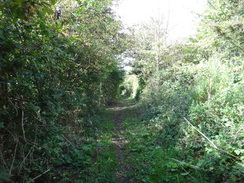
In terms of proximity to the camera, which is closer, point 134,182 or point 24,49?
point 24,49

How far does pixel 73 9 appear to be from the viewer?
5215mm

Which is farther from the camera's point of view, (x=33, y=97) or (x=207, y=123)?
(x=207, y=123)

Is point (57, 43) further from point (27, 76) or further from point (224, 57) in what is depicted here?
point (224, 57)

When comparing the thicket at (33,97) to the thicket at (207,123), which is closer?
the thicket at (33,97)

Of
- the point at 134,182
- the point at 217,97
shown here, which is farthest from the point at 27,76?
the point at 217,97

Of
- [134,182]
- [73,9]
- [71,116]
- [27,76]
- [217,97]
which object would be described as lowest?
[134,182]

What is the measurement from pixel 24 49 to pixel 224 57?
8.17m

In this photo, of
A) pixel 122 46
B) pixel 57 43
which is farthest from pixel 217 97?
pixel 122 46

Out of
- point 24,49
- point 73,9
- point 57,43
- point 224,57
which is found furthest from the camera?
point 224,57

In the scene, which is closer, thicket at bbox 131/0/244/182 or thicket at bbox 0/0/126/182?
thicket at bbox 0/0/126/182

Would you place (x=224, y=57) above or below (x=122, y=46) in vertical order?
below

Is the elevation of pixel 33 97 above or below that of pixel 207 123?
above

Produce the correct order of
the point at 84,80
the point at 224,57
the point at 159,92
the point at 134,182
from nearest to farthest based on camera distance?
the point at 134,182 < the point at 84,80 < the point at 224,57 < the point at 159,92

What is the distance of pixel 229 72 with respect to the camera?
550cm
